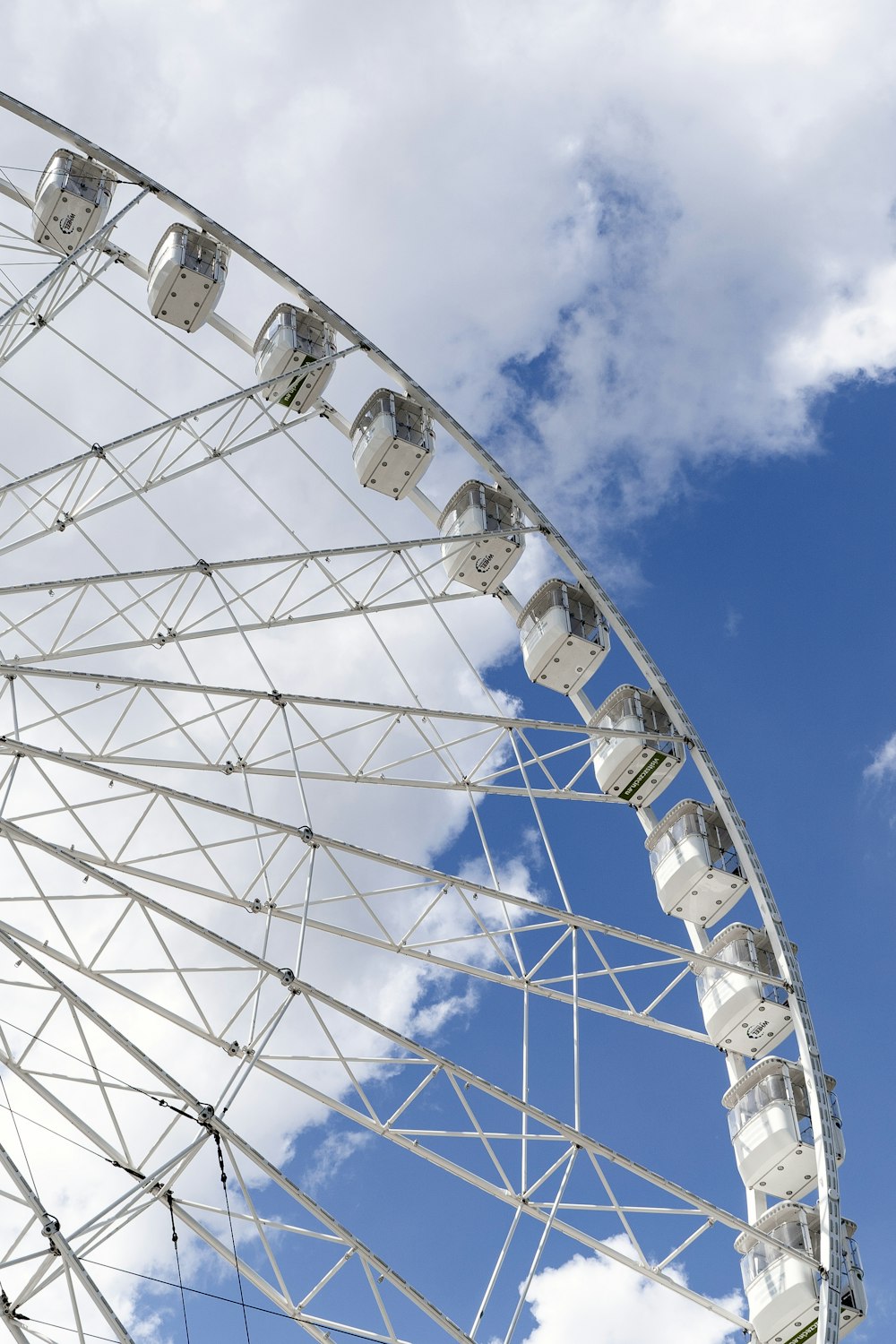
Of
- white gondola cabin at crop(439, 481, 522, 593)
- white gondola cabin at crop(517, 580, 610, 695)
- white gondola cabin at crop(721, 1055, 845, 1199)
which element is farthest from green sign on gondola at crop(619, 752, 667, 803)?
Answer: white gondola cabin at crop(721, 1055, 845, 1199)

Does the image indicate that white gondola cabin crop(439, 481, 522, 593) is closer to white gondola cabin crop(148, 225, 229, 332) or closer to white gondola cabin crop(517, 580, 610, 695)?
white gondola cabin crop(517, 580, 610, 695)

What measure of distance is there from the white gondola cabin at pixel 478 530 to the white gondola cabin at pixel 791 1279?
11350mm

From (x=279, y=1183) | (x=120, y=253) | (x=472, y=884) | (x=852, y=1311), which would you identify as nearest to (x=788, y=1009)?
(x=852, y=1311)

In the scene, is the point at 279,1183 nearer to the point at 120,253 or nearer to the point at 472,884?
the point at 472,884

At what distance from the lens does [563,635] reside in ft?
82.7

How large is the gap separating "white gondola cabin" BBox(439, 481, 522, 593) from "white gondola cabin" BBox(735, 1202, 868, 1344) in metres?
11.4

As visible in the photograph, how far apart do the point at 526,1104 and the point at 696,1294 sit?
461 centimetres

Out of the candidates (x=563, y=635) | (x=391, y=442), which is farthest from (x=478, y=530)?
(x=563, y=635)

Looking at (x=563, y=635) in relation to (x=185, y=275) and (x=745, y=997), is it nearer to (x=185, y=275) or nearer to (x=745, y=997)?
(x=745, y=997)

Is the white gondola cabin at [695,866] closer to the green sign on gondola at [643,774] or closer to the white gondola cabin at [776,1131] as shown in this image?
the green sign on gondola at [643,774]

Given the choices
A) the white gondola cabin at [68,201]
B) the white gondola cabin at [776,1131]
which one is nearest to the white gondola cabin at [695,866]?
the white gondola cabin at [776,1131]

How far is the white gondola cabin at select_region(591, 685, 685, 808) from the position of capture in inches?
1003

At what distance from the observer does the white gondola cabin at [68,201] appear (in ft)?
75.0

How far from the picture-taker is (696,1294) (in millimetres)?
21031
